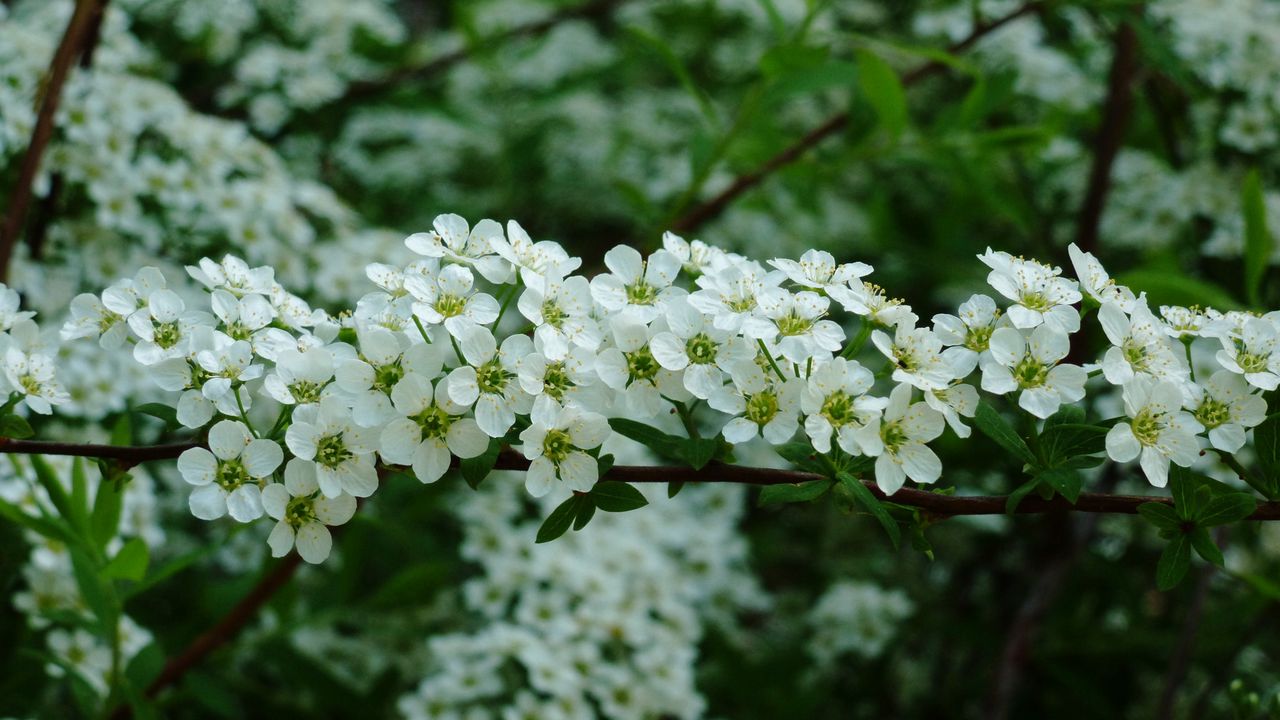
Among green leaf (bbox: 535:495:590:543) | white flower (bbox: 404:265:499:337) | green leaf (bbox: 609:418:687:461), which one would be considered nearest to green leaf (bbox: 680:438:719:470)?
green leaf (bbox: 609:418:687:461)

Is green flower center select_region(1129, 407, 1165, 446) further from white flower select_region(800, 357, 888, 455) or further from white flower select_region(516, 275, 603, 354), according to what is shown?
white flower select_region(516, 275, 603, 354)

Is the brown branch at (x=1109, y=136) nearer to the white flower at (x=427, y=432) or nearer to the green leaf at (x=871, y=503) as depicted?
the green leaf at (x=871, y=503)

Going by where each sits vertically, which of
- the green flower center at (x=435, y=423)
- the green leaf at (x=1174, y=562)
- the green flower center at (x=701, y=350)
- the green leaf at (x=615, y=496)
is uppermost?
the green flower center at (x=435, y=423)

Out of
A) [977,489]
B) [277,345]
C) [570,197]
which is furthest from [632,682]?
[570,197]

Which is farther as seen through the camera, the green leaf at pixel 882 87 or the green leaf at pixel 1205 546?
the green leaf at pixel 882 87

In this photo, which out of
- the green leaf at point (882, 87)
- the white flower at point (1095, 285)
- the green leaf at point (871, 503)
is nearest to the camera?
the green leaf at point (871, 503)

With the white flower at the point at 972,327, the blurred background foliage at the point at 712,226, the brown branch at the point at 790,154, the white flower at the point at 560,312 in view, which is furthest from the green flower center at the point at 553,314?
the brown branch at the point at 790,154

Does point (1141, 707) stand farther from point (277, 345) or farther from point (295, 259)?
point (277, 345)

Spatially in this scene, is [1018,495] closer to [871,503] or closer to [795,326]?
[871,503]
